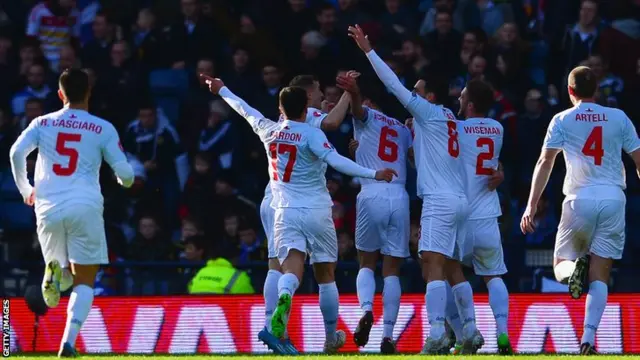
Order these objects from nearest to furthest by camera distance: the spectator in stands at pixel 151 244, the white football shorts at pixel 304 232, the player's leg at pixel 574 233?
the player's leg at pixel 574 233, the white football shorts at pixel 304 232, the spectator in stands at pixel 151 244

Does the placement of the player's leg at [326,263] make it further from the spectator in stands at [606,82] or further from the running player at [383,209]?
the spectator in stands at [606,82]

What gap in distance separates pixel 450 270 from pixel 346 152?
418cm

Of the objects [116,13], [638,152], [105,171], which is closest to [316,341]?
[638,152]

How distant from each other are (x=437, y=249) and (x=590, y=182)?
4.78ft

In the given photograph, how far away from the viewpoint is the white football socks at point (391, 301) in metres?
14.8

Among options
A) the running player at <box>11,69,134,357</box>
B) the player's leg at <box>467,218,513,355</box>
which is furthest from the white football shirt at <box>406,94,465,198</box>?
the running player at <box>11,69,134,357</box>

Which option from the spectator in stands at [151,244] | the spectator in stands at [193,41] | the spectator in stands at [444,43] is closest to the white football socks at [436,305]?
the spectator in stands at [151,244]

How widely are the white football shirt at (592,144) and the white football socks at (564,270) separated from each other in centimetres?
58

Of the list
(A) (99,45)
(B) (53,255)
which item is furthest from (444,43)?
(B) (53,255)

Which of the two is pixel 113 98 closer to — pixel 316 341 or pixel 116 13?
pixel 116 13

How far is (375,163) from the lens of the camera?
49.0 ft

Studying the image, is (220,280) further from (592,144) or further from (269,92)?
(592,144)

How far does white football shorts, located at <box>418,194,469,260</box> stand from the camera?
14328 millimetres

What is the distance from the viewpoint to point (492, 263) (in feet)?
48.4
